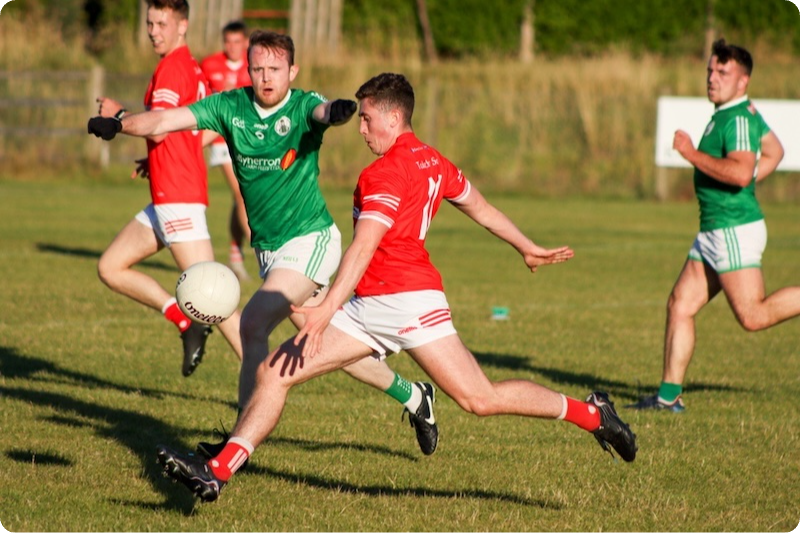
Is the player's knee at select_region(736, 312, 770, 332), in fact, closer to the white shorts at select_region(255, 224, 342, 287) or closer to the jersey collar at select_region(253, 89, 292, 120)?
the white shorts at select_region(255, 224, 342, 287)

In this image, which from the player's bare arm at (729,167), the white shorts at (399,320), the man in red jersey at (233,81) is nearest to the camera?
the white shorts at (399,320)

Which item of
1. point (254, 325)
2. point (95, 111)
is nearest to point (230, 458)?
point (254, 325)

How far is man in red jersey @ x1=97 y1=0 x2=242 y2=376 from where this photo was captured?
841 centimetres

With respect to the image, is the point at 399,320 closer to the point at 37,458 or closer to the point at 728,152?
the point at 37,458

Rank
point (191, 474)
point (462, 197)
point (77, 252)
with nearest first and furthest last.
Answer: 1. point (191, 474)
2. point (462, 197)
3. point (77, 252)

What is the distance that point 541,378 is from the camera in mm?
9484

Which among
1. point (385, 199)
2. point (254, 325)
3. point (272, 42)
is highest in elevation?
point (272, 42)

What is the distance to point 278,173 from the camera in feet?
22.7

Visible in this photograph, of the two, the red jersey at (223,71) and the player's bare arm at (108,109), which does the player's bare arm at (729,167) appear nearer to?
the player's bare arm at (108,109)

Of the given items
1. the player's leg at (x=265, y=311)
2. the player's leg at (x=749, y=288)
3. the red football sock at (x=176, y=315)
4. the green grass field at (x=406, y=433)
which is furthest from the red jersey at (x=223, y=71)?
the player's leg at (x=265, y=311)

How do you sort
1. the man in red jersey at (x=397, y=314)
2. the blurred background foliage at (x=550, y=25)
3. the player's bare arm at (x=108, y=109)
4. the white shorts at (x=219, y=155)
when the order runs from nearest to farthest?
the man in red jersey at (x=397, y=314)
the player's bare arm at (x=108, y=109)
the white shorts at (x=219, y=155)
the blurred background foliage at (x=550, y=25)

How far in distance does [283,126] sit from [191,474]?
2.27m

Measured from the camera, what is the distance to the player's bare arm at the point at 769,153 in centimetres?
870

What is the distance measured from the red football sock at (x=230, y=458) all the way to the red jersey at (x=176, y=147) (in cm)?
330
